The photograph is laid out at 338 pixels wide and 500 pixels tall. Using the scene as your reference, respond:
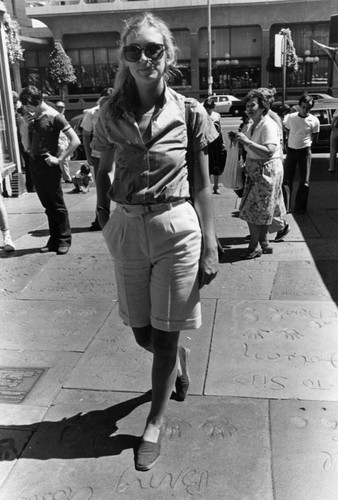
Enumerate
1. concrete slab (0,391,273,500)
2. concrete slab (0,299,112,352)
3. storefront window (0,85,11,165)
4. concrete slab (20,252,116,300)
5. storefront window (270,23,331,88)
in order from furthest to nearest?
storefront window (270,23,331,88) < storefront window (0,85,11,165) < concrete slab (20,252,116,300) < concrete slab (0,299,112,352) < concrete slab (0,391,273,500)

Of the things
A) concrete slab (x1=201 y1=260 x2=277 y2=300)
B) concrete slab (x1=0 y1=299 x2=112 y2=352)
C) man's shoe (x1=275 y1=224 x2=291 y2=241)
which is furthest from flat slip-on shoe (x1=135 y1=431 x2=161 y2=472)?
man's shoe (x1=275 y1=224 x2=291 y2=241)

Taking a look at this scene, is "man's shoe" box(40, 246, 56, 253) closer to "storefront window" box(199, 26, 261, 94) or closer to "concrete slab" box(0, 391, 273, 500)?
"concrete slab" box(0, 391, 273, 500)

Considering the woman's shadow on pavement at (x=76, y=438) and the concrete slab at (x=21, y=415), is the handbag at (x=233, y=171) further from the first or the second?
the concrete slab at (x=21, y=415)

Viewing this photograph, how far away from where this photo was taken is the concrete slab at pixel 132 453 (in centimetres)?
258

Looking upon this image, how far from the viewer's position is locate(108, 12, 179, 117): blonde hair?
8.32ft

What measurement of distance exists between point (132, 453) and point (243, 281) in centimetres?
292

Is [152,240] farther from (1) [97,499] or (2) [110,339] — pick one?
(2) [110,339]

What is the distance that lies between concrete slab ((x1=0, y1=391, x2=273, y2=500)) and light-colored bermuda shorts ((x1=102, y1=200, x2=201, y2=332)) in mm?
712

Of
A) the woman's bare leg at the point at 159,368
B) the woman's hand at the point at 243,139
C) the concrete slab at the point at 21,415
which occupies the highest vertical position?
the woman's hand at the point at 243,139

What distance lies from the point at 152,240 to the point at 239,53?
4523 cm

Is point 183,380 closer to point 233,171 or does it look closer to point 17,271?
point 17,271

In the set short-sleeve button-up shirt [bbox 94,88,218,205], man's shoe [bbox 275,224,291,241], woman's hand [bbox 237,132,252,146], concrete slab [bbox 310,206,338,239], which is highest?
short-sleeve button-up shirt [bbox 94,88,218,205]

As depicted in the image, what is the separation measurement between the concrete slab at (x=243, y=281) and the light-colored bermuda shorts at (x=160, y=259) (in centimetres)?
247

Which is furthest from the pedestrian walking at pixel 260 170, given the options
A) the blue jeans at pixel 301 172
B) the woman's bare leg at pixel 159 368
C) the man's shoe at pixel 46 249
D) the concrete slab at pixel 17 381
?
the woman's bare leg at pixel 159 368
